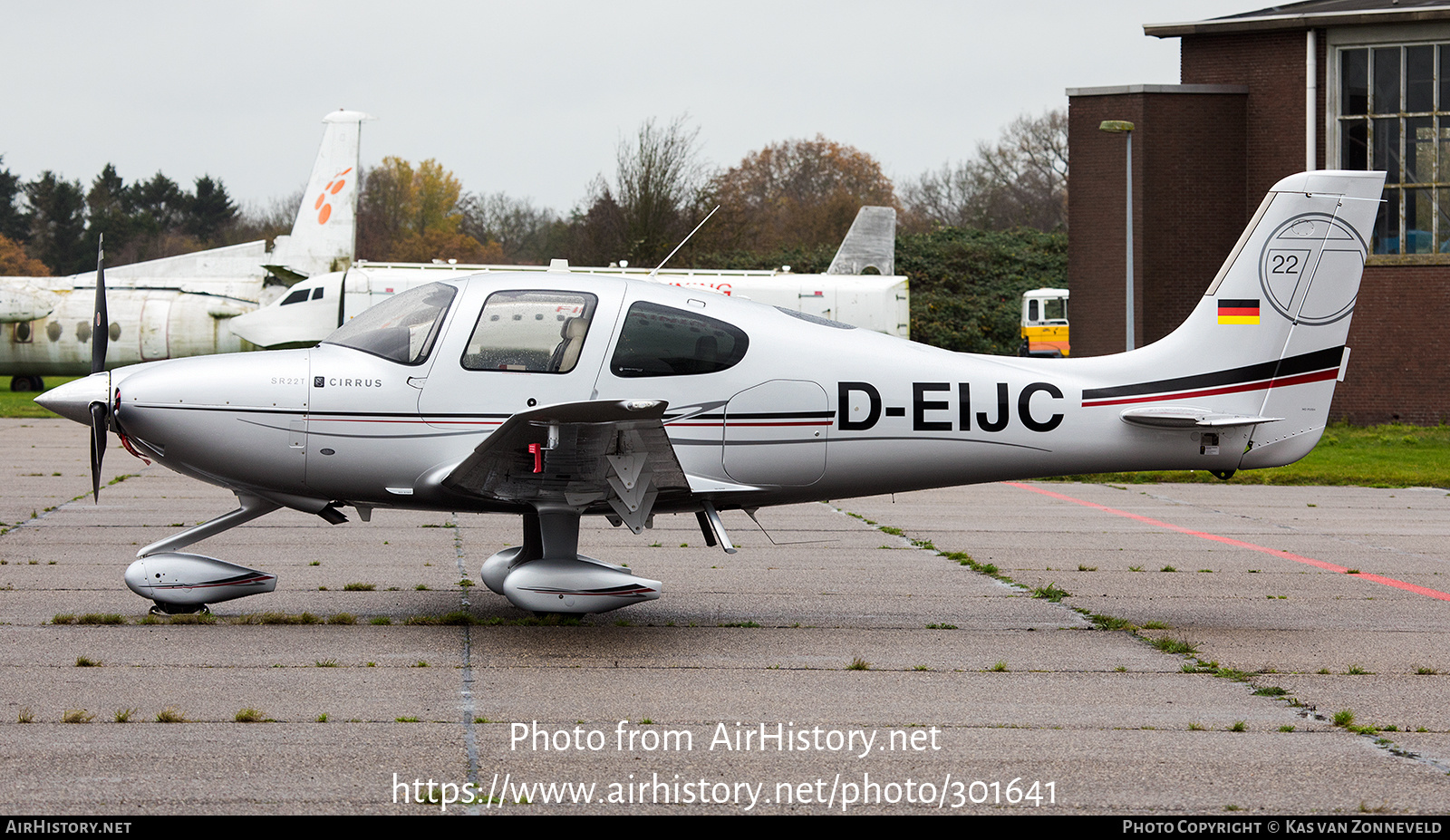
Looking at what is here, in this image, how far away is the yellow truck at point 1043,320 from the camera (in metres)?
49.4

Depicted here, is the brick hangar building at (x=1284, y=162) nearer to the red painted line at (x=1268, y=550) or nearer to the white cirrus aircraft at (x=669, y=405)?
the red painted line at (x=1268, y=550)

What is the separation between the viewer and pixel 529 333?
826 centimetres

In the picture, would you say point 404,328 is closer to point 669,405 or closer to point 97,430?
point 669,405

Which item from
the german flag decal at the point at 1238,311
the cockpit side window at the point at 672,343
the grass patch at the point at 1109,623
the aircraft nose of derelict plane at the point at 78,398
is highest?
the german flag decal at the point at 1238,311

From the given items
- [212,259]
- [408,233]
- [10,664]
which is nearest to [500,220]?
[408,233]

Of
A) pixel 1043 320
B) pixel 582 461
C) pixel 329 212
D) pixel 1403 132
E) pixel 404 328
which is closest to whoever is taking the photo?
pixel 582 461

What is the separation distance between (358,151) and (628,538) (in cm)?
2647

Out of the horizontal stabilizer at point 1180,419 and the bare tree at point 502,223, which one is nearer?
the horizontal stabilizer at point 1180,419

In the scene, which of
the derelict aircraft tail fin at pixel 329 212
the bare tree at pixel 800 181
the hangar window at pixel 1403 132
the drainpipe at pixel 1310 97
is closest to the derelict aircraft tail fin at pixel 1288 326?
the hangar window at pixel 1403 132

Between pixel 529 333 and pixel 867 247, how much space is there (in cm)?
2577

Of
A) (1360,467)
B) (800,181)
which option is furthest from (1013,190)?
(1360,467)

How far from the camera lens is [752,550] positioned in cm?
1213

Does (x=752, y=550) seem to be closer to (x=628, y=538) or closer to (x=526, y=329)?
(x=628, y=538)

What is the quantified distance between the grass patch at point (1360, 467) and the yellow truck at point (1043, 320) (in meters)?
20.2
